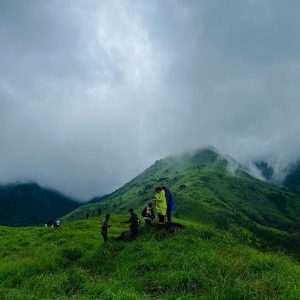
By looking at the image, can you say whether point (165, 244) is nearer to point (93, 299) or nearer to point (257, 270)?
point (257, 270)

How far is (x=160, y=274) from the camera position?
2041 centimetres

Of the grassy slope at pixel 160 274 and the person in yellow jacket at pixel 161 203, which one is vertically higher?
the person in yellow jacket at pixel 161 203

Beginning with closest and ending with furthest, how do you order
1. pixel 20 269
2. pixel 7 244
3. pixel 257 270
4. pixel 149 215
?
pixel 257 270, pixel 20 269, pixel 149 215, pixel 7 244

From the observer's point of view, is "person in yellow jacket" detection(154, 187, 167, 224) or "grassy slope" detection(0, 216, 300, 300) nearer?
"grassy slope" detection(0, 216, 300, 300)

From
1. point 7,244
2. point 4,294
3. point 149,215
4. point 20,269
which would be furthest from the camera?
A: point 7,244

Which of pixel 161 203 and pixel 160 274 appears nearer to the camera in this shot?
pixel 160 274

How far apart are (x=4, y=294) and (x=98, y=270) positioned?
25.3 ft

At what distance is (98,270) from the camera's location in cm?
2488

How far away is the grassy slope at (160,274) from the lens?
1723cm

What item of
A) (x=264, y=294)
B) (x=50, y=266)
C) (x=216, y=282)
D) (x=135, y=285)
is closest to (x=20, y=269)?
(x=50, y=266)

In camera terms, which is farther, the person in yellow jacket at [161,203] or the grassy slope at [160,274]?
the person in yellow jacket at [161,203]

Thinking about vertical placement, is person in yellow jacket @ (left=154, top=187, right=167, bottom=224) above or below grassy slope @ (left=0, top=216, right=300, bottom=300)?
above

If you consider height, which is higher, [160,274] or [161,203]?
[161,203]

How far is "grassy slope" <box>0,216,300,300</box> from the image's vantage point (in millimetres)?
17234
